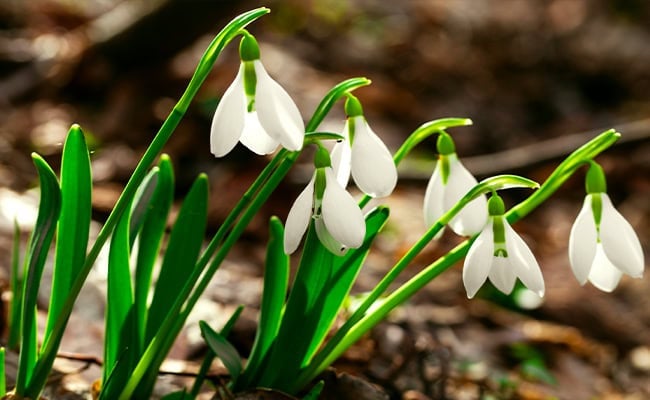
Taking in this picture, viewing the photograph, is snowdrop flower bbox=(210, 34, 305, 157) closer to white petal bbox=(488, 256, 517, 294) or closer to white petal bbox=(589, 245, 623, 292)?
white petal bbox=(488, 256, 517, 294)

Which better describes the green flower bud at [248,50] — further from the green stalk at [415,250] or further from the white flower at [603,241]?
the white flower at [603,241]

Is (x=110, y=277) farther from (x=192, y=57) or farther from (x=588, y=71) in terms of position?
(x=588, y=71)

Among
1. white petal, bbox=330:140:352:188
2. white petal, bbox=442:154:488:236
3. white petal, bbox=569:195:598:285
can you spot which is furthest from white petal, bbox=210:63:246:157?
white petal, bbox=569:195:598:285

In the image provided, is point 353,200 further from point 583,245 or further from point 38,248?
point 38,248

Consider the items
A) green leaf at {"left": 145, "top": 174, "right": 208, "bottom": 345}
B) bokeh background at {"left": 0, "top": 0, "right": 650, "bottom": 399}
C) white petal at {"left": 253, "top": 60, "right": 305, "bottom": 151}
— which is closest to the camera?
white petal at {"left": 253, "top": 60, "right": 305, "bottom": 151}

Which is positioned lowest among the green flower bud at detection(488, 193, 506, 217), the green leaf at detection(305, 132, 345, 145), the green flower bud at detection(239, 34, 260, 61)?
the green flower bud at detection(488, 193, 506, 217)

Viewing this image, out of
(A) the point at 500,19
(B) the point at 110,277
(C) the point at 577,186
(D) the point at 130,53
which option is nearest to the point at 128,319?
(B) the point at 110,277
